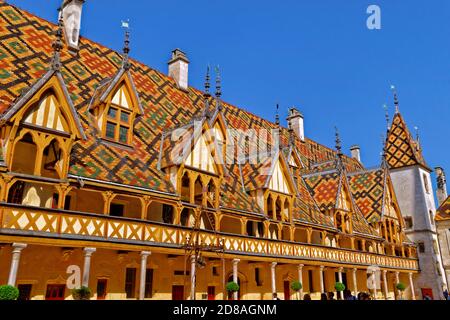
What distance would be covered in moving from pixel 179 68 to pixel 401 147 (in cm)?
2729

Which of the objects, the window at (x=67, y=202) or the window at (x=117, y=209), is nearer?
the window at (x=67, y=202)

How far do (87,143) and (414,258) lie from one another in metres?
33.9

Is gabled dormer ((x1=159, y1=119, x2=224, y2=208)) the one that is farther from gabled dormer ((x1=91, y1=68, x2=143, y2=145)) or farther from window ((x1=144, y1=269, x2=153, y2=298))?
window ((x1=144, y1=269, x2=153, y2=298))

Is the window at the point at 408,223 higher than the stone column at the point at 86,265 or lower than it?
higher

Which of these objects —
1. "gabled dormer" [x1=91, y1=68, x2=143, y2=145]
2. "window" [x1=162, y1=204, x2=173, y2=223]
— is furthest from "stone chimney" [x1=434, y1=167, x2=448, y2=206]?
"gabled dormer" [x1=91, y1=68, x2=143, y2=145]

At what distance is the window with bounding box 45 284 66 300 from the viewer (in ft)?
48.8

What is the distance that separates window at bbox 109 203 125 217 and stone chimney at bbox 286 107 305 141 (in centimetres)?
2857

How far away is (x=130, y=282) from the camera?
17.6 meters

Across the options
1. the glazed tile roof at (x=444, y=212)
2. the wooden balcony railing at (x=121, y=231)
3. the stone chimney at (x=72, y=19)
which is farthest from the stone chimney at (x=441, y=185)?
the stone chimney at (x=72, y=19)

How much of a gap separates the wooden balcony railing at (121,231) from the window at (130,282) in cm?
211

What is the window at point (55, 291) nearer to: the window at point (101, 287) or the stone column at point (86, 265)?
the stone column at point (86, 265)

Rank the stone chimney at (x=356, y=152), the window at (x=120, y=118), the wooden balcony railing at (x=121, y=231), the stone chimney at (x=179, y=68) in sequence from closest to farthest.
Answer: the wooden balcony railing at (x=121, y=231), the window at (x=120, y=118), the stone chimney at (x=179, y=68), the stone chimney at (x=356, y=152)

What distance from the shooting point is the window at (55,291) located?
14869 mm

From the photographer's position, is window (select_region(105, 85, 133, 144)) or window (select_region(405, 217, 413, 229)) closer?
window (select_region(105, 85, 133, 144))
